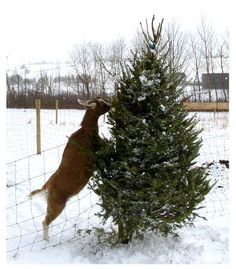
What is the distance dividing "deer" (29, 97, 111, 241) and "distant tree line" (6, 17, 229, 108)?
733mm

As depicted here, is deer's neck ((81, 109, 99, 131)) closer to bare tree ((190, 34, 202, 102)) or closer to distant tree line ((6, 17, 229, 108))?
distant tree line ((6, 17, 229, 108))

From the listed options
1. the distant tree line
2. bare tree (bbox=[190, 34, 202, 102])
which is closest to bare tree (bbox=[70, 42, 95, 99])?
the distant tree line

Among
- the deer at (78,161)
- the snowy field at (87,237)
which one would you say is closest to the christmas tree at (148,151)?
the deer at (78,161)

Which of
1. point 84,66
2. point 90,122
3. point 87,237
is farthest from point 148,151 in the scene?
point 84,66

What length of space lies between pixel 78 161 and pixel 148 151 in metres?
0.86

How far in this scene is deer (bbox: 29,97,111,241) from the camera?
4281 mm

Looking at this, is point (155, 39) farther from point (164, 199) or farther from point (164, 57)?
point (164, 199)

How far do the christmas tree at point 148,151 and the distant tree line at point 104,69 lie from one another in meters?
0.91

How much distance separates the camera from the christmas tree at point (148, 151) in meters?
3.96

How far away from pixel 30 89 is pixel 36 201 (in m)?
3.21

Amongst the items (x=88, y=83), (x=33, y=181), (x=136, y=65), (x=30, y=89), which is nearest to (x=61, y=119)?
(x=30, y=89)

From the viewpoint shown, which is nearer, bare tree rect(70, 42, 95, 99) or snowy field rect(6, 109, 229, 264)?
snowy field rect(6, 109, 229, 264)

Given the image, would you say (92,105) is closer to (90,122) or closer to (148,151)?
(90,122)

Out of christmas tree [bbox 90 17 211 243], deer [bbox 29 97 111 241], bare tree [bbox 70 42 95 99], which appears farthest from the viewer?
bare tree [bbox 70 42 95 99]
